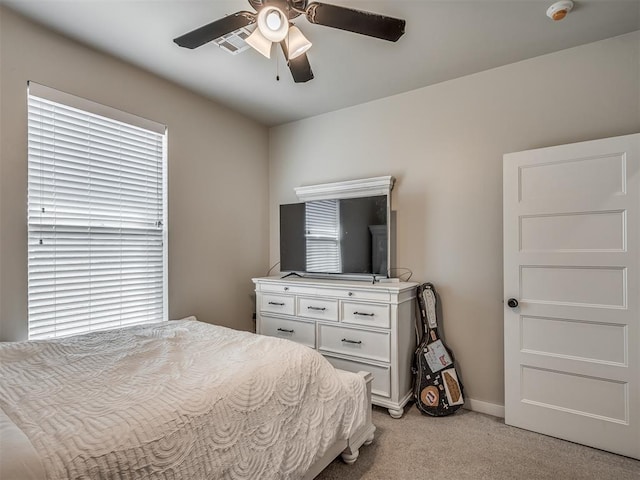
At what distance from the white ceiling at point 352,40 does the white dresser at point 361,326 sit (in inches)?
66.6

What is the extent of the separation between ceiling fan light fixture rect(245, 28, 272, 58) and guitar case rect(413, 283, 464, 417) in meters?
2.05

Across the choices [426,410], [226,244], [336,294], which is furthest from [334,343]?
[226,244]

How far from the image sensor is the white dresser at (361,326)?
2.54 metres

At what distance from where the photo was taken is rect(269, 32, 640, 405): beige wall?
7.45 ft

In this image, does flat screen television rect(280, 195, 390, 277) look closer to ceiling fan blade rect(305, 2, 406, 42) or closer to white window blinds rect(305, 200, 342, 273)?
white window blinds rect(305, 200, 342, 273)

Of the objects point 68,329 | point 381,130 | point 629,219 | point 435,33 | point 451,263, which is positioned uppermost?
point 435,33

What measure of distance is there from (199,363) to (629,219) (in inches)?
101

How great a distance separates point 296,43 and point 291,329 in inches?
88.5

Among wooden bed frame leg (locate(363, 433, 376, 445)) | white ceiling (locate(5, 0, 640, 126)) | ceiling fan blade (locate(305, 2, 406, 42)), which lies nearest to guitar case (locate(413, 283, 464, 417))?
wooden bed frame leg (locate(363, 433, 376, 445))

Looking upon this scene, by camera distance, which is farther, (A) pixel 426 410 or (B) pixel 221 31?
(A) pixel 426 410

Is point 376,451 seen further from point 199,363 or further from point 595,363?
point 595,363

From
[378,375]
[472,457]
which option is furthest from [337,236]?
[472,457]

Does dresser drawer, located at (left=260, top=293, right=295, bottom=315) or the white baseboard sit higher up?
A: dresser drawer, located at (left=260, top=293, right=295, bottom=315)

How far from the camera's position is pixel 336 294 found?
9.10ft
